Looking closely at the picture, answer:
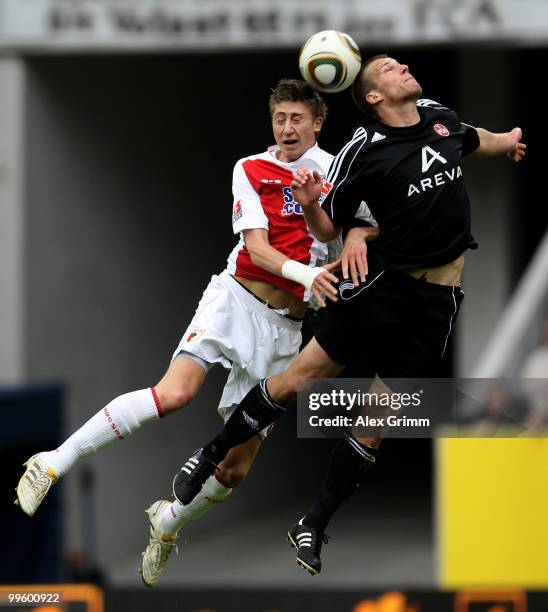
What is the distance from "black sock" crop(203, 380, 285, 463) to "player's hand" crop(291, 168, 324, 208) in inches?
38.0

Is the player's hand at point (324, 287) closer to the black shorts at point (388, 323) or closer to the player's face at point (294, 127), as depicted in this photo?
the black shorts at point (388, 323)

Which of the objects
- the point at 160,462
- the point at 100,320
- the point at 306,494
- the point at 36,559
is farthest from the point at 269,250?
the point at 306,494

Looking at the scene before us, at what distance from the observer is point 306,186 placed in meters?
6.34

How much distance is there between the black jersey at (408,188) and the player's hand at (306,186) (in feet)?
0.46

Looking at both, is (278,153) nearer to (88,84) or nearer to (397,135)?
(397,135)

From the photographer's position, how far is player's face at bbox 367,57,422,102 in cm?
645

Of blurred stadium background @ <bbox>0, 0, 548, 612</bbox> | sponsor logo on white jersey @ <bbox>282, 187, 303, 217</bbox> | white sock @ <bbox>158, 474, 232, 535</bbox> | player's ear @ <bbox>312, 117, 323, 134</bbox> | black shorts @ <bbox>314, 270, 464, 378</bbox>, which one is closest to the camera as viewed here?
black shorts @ <bbox>314, 270, 464, 378</bbox>

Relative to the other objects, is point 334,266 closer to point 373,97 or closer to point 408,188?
point 408,188

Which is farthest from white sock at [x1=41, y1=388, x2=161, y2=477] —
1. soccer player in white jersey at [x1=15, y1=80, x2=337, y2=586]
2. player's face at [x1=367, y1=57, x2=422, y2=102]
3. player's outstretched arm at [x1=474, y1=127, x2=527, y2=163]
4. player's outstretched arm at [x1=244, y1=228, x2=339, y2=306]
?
player's outstretched arm at [x1=474, y1=127, x2=527, y2=163]

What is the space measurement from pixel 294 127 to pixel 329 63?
0.37 meters

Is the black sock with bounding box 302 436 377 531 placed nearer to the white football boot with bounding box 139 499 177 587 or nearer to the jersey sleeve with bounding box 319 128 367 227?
the white football boot with bounding box 139 499 177 587

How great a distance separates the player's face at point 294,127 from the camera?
21.8 feet

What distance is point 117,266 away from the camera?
599 inches

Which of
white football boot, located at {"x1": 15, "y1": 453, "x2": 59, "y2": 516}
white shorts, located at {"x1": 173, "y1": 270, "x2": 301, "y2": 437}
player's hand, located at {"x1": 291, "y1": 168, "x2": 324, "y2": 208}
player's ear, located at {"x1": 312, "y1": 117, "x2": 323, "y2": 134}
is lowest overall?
white football boot, located at {"x1": 15, "y1": 453, "x2": 59, "y2": 516}
